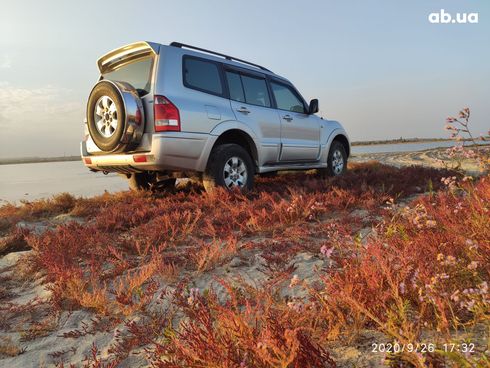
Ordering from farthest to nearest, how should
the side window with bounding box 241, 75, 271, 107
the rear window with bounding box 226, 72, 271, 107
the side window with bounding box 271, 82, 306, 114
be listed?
1. the side window with bounding box 271, 82, 306, 114
2. the side window with bounding box 241, 75, 271, 107
3. the rear window with bounding box 226, 72, 271, 107

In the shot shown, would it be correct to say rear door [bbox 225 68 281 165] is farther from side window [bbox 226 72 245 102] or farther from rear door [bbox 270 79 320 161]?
rear door [bbox 270 79 320 161]

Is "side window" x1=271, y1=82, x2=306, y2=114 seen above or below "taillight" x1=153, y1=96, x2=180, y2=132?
above

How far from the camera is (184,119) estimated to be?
4.79m

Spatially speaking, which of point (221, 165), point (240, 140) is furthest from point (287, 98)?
point (221, 165)

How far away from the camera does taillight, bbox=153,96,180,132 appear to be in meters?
4.62

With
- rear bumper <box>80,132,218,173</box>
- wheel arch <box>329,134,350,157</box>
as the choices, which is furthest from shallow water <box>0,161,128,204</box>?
wheel arch <box>329,134,350,157</box>

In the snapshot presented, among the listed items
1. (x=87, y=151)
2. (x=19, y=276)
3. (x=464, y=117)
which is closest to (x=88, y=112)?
(x=87, y=151)

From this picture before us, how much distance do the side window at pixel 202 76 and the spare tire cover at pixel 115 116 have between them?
904mm

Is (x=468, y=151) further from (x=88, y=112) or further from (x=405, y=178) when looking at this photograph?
(x=88, y=112)

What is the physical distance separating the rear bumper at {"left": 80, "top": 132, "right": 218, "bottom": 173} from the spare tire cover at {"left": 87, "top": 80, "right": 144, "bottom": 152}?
232mm

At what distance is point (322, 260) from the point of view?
109 inches

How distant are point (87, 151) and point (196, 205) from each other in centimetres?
251

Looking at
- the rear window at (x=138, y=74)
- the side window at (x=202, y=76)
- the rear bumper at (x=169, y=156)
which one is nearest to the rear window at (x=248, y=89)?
the side window at (x=202, y=76)

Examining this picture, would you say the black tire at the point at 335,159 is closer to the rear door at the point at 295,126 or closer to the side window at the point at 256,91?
the rear door at the point at 295,126
